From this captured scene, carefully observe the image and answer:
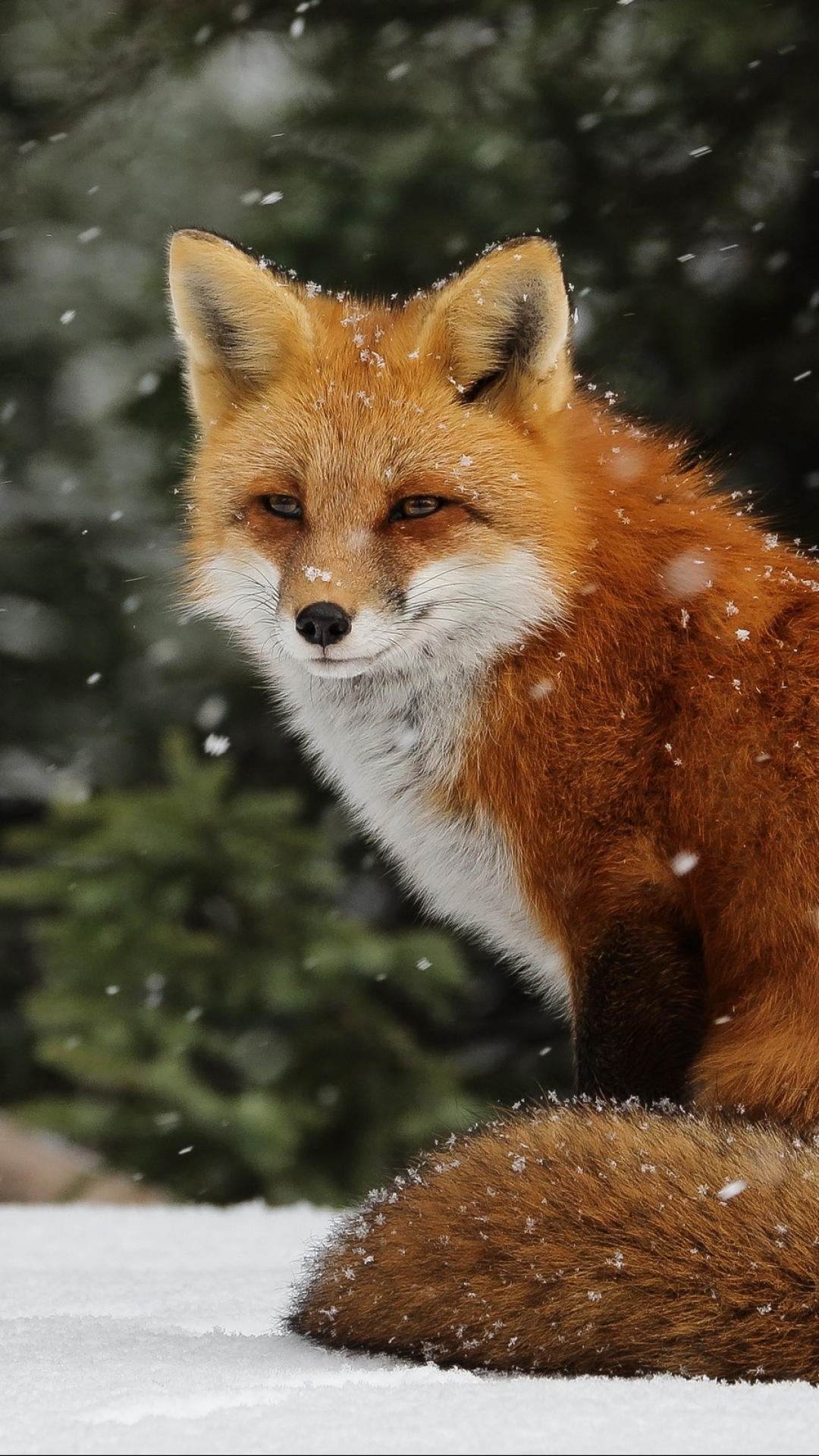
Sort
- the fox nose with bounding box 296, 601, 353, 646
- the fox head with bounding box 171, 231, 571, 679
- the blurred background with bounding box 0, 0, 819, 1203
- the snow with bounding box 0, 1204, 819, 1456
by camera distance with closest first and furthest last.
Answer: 1. the snow with bounding box 0, 1204, 819, 1456
2. the fox nose with bounding box 296, 601, 353, 646
3. the fox head with bounding box 171, 231, 571, 679
4. the blurred background with bounding box 0, 0, 819, 1203

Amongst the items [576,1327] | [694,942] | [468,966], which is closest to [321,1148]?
[468,966]

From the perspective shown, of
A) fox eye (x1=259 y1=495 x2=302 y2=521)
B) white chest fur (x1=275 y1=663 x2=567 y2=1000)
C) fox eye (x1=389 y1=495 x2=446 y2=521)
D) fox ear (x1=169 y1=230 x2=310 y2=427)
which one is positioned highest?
fox ear (x1=169 y1=230 x2=310 y2=427)

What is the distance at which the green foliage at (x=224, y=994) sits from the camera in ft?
16.0

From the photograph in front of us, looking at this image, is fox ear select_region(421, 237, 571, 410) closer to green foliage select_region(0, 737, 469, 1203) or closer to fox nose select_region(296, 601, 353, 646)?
fox nose select_region(296, 601, 353, 646)

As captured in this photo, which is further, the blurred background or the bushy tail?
the blurred background

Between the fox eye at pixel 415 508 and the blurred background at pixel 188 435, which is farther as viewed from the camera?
the blurred background at pixel 188 435

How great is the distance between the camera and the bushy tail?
1.83 m

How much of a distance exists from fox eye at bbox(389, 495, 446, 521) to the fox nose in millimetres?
297

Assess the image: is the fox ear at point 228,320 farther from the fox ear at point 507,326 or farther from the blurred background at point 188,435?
the blurred background at point 188,435

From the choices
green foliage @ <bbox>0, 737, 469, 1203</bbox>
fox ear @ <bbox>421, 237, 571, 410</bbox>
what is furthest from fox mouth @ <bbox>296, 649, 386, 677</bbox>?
green foliage @ <bbox>0, 737, 469, 1203</bbox>

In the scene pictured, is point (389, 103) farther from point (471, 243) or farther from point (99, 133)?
point (99, 133)

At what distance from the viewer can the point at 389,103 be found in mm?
4770

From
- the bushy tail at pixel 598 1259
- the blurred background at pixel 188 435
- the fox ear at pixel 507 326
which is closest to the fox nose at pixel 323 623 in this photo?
the fox ear at pixel 507 326

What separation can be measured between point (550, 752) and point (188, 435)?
106 inches
